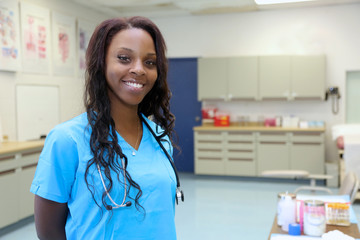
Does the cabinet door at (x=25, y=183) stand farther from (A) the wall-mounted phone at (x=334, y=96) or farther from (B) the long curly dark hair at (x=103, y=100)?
(A) the wall-mounted phone at (x=334, y=96)

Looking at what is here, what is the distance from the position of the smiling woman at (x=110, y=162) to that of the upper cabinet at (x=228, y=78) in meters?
5.76

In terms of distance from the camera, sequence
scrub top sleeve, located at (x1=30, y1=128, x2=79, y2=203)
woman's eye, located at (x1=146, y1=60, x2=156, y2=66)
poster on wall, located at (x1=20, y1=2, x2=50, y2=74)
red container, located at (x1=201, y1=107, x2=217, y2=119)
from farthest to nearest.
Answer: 1. red container, located at (x1=201, y1=107, x2=217, y2=119)
2. poster on wall, located at (x1=20, y1=2, x2=50, y2=74)
3. woman's eye, located at (x1=146, y1=60, x2=156, y2=66)
4. scrub top sleeve, located at (x1=30, y1=128, x2=79, y2=203)

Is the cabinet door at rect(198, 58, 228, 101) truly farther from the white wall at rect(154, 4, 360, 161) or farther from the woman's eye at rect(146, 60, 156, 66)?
the woman's eye at rect(146, 60, 156, 66)

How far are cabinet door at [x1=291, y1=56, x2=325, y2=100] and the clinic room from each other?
0.02 metres

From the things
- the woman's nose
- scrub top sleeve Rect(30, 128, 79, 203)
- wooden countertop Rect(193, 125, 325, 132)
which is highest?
the woman's nose

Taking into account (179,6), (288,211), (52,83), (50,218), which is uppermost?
(179,6)

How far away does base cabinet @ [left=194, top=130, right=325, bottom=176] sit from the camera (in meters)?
6.46

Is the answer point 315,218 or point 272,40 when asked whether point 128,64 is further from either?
point 272,40

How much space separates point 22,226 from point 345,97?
5.76 metres

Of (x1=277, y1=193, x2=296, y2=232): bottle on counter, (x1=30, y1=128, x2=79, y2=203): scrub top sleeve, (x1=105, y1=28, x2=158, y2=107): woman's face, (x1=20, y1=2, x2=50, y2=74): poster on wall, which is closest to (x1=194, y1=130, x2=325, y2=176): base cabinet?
(x1=20, y1=2, x2=50, y2=74): poster on wall

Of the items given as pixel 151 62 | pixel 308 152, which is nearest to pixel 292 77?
pixel 308 152

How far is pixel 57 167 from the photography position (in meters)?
1.10

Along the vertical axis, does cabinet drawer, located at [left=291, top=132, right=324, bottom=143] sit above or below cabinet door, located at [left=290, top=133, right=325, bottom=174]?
above

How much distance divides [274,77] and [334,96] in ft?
3.89
